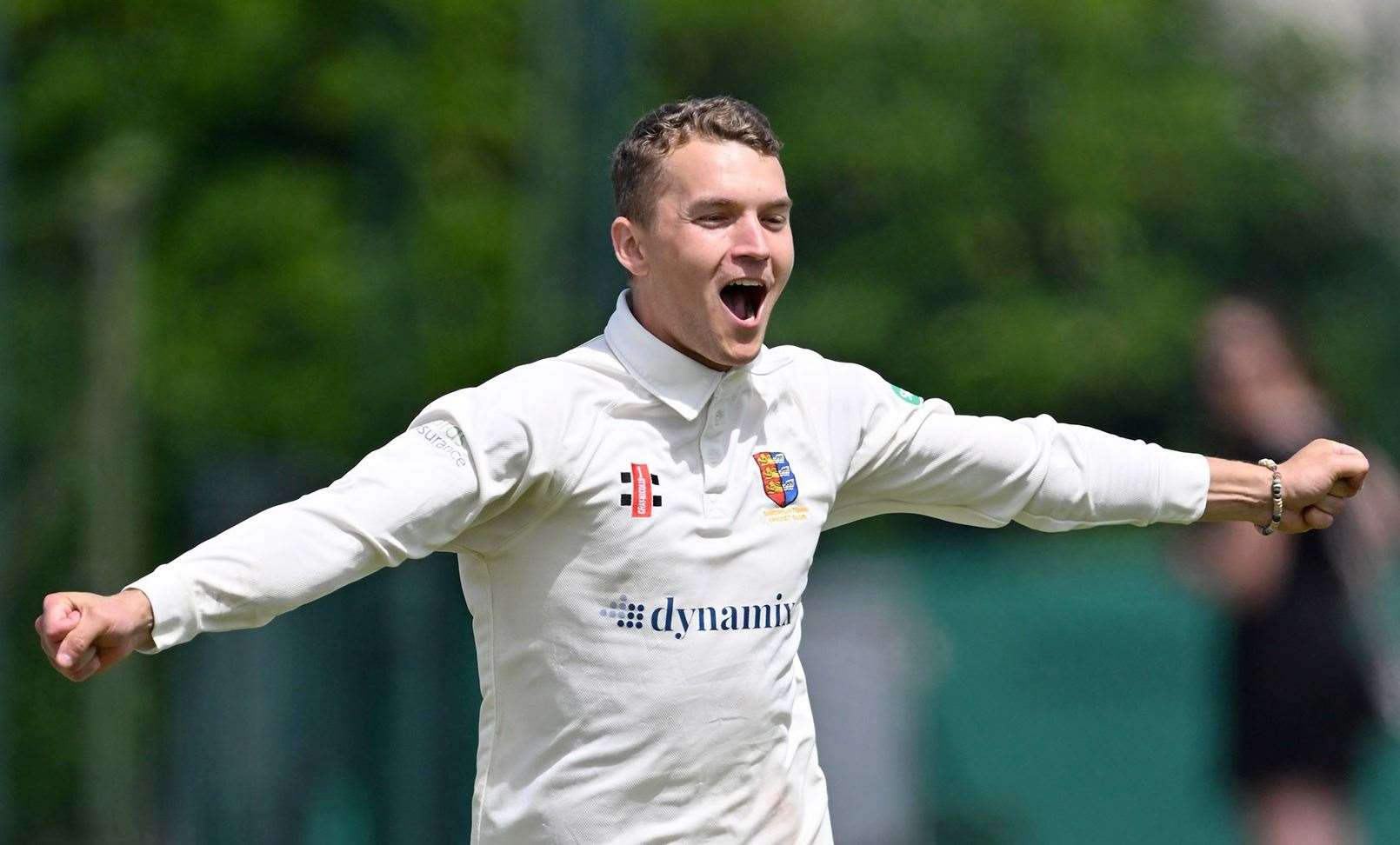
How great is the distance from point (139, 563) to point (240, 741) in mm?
978

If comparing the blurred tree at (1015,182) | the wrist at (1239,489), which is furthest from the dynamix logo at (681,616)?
the blurred tree at (1015,182)

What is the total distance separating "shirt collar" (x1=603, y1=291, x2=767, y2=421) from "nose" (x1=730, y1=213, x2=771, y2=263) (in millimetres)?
189

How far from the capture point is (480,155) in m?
8.55

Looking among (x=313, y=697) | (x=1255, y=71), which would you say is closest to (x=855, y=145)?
(x=1255, y=71)

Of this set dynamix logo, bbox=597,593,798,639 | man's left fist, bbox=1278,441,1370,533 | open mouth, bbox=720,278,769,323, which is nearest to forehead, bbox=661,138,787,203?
open mouth, bbox=720,278,769,323

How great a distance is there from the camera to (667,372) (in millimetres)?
3170

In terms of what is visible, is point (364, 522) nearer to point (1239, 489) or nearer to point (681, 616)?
point (681, 616)

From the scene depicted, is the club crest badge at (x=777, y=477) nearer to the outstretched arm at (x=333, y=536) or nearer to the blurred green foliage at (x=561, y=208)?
the outstretched arm at (x=333, y=536)

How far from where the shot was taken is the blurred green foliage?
7223 millimetres

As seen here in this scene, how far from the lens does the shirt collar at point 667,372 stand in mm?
3162

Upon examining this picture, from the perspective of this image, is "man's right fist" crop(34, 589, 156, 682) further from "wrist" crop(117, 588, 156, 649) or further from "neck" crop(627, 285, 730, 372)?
"neck" crop(627, 285, 730, 372)

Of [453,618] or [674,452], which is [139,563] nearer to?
[453,618]

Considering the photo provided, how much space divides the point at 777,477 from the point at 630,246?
0.46 meters

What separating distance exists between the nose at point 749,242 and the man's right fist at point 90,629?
111 cm
